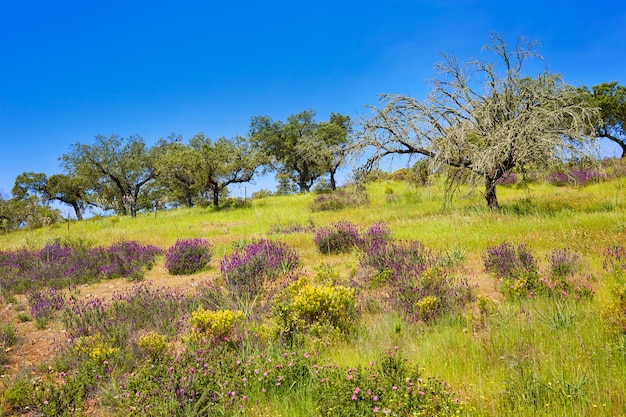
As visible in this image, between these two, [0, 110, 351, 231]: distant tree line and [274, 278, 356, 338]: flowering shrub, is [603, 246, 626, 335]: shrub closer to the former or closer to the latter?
[274, 278, 356, 338]: flowering shrub

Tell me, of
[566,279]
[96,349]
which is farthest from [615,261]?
[96,349]

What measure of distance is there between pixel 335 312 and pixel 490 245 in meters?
5.07

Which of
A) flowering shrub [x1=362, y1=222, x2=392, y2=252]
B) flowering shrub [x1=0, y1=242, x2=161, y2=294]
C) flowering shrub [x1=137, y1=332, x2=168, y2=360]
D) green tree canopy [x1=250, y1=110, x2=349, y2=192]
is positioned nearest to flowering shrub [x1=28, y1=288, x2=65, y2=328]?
flowering shrub [x1=0, y1=242, x2=161, y2=294]

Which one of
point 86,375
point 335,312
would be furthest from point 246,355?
point 86,375

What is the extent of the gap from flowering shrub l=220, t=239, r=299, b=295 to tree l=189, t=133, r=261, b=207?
63.0ft

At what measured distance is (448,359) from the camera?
12.2ft

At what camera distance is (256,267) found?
8.15m

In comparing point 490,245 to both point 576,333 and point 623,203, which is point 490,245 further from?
point 623,203

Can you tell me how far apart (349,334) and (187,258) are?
6.25m

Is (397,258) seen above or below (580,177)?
below

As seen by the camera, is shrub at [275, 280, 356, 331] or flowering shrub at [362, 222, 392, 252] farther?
flowering shrub at [362, 222, 392, 252]

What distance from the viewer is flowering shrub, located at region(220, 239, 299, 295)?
23.9 ft

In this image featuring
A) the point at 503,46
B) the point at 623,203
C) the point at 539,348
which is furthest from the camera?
the point at 503,46

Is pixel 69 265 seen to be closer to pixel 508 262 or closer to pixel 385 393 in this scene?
pixel 385 393
